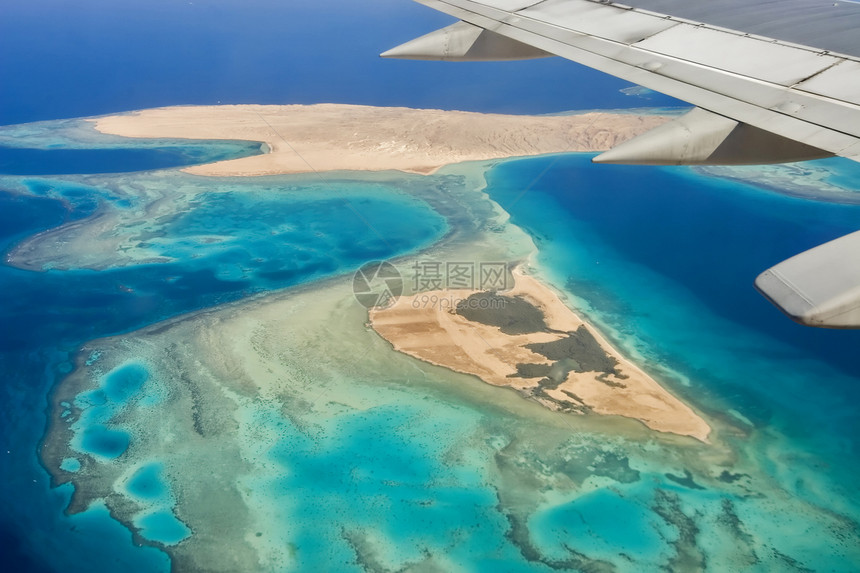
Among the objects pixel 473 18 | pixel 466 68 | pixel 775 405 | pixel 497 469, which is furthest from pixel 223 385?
pixel 466 68

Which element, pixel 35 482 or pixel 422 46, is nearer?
pixel 422 46

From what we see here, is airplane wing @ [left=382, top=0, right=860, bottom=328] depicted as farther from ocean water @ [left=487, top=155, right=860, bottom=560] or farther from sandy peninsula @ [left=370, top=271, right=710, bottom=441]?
sandy peninsula @ [left=370, top=271, right=710, bottom=441]

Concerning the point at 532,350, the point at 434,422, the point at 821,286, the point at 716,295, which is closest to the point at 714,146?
the point at 821,286

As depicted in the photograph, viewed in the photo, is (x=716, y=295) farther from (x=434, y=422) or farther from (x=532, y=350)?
(x=434, y=422)

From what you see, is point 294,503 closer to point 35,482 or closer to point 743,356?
point 35,482

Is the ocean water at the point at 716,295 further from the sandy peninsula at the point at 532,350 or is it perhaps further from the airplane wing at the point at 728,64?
the airplane wing at the point at 728,64

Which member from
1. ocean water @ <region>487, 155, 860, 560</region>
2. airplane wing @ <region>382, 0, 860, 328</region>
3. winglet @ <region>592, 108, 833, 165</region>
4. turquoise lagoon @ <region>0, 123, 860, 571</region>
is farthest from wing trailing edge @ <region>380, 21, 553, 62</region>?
ocean water @ <region>487, 155, 860, 560</region>

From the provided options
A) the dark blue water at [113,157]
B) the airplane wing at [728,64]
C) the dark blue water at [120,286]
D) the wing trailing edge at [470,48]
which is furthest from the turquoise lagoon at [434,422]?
the wing trailing edge at [470,48]
